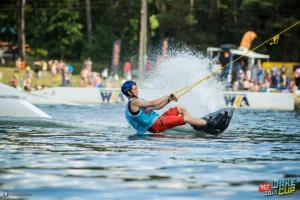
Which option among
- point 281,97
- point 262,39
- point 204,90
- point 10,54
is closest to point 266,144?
point 204,90

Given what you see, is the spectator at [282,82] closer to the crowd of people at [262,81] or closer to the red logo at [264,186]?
the crowd of people at [262,81]

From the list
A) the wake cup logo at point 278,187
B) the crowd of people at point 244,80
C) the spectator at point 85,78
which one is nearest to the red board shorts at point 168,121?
the wake cup logo at point 278,187

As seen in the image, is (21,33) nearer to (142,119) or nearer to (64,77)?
(64,77)

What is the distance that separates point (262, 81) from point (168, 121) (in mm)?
26624

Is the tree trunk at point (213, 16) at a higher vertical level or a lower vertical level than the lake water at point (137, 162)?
higher

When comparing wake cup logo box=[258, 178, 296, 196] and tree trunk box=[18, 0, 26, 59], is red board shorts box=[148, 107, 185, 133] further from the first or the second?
tree trunk box=[18, 0, 26, 59]

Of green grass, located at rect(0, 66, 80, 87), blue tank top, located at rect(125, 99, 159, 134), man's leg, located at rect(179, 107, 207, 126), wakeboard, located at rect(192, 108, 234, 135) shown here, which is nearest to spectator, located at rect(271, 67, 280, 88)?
green grass, located at rect(0, 66, 80, 87)

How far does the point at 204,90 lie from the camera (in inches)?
992

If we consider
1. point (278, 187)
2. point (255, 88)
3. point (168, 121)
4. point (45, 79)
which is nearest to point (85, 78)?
point (45, 79)

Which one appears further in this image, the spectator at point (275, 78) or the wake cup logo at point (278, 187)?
the spectator at point (275, 78)

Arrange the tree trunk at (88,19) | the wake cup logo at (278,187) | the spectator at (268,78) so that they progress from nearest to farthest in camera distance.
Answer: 1. the wake cup logo at (278,187)
2. the spectator at (268,78)
3. the tree trunk at (88,19)

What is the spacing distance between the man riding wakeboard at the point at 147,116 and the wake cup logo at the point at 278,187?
689 cm

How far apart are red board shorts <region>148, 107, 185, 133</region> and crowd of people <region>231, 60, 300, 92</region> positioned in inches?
901

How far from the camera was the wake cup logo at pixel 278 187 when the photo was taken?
10.6m
